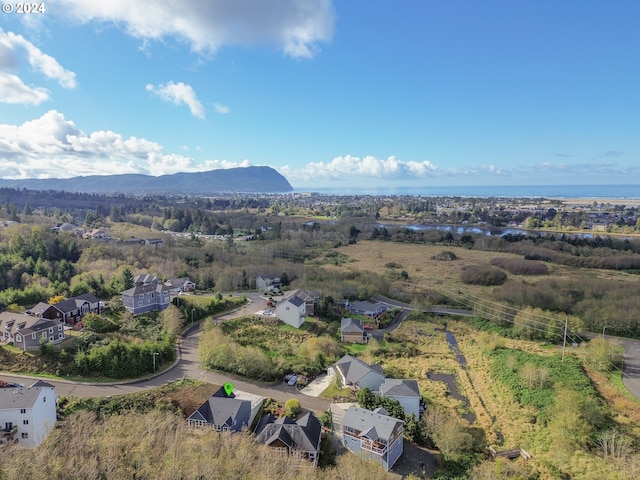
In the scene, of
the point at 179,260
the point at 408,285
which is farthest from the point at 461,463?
the point at 179,260

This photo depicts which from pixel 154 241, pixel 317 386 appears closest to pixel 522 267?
pixel 317 386

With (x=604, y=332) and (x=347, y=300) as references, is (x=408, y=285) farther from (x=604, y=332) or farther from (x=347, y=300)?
(x=604, y=332)

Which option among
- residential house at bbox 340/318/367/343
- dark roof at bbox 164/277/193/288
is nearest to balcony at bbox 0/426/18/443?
residential house at bbox 340/318/367/343

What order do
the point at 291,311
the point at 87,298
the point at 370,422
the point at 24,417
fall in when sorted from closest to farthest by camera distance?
Answer: the point at 24,417, the point at 370,422, the point at 87,298, the point at 291,311

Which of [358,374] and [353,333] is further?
[353,333]

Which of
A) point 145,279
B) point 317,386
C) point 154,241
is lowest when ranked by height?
point 317,386

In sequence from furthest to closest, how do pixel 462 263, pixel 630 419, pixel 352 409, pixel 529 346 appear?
1. pixel 462 263
2. pixel 529 346
3. pixel 630 419
4. pixel 352 409

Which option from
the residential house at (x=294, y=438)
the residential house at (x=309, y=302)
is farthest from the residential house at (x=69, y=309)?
the residential house at (x=294, y=438)

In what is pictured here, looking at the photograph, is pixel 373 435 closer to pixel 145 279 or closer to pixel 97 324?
pixel 97 324
